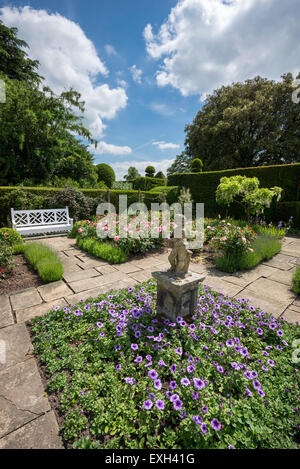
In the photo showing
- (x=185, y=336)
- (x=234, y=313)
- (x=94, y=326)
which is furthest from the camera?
(x=234, y=313)

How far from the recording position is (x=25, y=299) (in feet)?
Answer: 8.87

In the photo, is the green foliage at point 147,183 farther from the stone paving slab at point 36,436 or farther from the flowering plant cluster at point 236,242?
the stone paving slab at point 36,436

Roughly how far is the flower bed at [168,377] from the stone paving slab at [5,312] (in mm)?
354

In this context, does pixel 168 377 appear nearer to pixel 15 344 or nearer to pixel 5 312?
pixel 15 344

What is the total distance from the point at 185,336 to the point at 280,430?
2.86 ft

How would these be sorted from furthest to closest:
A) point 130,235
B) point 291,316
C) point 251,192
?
point 251,192 → point 130,235 → point 291,316

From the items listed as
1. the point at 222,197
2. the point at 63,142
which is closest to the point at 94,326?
the point at 222,197

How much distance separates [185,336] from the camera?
190 centimetres

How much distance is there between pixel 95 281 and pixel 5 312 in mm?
1262

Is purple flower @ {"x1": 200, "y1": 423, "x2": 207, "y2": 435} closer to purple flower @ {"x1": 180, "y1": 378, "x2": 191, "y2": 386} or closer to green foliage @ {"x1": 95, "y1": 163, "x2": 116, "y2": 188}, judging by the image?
purple flower @ {"x1": 180, "y1": 378, "x2": 191, "y2": 386}

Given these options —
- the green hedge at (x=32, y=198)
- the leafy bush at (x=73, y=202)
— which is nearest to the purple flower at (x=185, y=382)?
the green hedge at (x=32, y=198)

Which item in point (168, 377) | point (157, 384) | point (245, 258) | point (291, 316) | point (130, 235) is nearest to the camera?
point (157, 384)

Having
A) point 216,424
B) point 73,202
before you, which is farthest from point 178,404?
point 73,202
